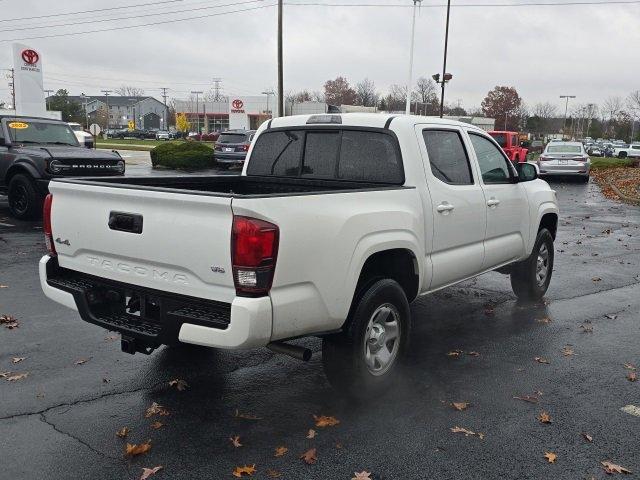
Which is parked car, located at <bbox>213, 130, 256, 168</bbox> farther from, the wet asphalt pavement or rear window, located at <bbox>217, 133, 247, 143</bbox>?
the wet asphalt pavement

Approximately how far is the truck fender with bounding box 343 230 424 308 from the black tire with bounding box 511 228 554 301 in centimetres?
273

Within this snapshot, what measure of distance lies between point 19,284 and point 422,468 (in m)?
5.77

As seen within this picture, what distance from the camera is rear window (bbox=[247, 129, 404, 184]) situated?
16.0ft

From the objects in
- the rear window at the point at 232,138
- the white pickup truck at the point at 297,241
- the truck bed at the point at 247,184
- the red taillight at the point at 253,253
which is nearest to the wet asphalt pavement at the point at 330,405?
the white pickup truck at the point at 297,241

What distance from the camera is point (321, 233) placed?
365 cm

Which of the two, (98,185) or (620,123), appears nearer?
(98,185)

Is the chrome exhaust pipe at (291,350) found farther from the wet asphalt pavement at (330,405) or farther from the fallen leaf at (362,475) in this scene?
the fallen leaf at (362,475)

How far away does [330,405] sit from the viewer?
424 cm

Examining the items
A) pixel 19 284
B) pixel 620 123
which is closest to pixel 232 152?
pixel 19 284

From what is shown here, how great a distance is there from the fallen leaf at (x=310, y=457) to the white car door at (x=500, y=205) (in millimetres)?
2943

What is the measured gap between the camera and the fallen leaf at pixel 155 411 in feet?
13.2

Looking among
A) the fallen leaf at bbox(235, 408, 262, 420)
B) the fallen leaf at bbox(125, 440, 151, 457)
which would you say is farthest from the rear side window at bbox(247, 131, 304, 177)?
the fallen leaf at bbox(125, 440, 151, 457)

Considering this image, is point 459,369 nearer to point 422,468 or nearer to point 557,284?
point 422,468

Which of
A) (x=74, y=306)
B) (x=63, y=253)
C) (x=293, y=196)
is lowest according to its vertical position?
(x=74, y=306)
